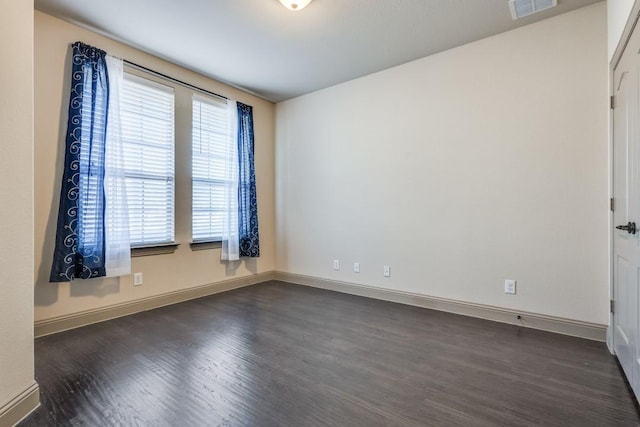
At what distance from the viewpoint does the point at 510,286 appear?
2916mm

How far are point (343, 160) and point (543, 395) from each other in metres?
3.11

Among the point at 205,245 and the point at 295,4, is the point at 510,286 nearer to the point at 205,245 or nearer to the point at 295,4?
the point at 295,4

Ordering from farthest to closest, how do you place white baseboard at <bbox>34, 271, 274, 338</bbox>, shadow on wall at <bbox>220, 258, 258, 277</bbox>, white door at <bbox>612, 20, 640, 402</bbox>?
shadow on wall at <bbox>220, 258, 258, 277</bbox>, white baseboard at <bbox>34, 271, 274, 338</bbox>, white door at <bbox>612, 20, 640, 402</bbox>

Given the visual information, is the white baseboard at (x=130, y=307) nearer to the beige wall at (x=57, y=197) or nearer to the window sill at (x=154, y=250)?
the beige wall at (x=57, y=197)

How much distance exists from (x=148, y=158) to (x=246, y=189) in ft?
4.27

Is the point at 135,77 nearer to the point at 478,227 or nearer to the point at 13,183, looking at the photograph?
the point at 13,183

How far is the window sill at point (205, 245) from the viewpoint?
3.82m

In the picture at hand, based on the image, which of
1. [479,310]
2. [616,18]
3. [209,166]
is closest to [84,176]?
[209,166]

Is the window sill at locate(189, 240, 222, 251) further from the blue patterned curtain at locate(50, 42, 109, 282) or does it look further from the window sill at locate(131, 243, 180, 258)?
the blue patterned curtain at locate(50, 42, 109, 282)

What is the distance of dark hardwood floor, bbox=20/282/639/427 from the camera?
160cm

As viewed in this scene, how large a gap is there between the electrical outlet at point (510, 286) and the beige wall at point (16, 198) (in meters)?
3.55

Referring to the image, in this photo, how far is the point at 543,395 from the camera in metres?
1.76

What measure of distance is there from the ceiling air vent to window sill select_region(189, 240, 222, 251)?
390 cm

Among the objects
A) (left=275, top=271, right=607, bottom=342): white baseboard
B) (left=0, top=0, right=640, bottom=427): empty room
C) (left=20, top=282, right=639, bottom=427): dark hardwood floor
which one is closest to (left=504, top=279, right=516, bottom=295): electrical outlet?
(left=0, top=0, right=640, bottom=427): empty room
